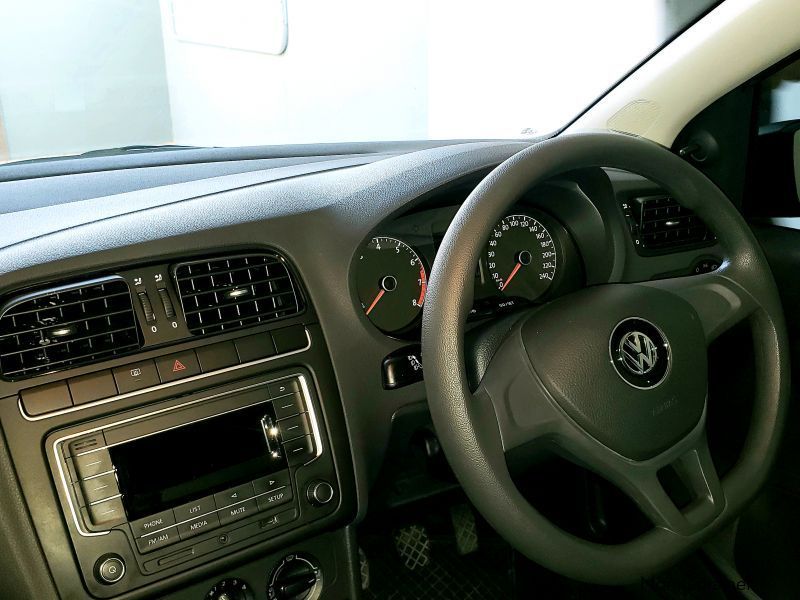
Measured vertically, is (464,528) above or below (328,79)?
below

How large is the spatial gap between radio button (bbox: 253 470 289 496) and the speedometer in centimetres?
54

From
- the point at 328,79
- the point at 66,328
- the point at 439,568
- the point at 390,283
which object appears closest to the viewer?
the point at 66,328

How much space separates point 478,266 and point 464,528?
2.24 ft

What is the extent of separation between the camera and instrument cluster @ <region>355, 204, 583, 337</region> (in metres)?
1.42

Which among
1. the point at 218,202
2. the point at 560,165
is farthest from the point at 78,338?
the point at 560,165

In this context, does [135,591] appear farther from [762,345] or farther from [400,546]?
[762,345]

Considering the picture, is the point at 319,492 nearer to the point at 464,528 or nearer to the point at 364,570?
the point at 364,570

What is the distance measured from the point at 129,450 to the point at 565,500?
1077 millimetres

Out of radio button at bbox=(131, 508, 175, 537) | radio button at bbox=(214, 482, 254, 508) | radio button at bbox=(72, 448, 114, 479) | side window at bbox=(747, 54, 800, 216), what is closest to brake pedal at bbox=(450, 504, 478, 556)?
radio button at bbox=(214, 482, 254, 508)

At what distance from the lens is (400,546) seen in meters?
1.80

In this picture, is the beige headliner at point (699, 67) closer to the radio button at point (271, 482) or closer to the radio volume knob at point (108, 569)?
the radio button at point (271, 482)

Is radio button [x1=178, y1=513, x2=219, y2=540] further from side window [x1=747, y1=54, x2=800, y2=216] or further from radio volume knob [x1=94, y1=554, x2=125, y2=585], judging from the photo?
side window [x1=747, y1=54, x2=800, y2=216]

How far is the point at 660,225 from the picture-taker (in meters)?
1.66

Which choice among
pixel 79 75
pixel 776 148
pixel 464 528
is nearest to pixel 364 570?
pixel 464 528
